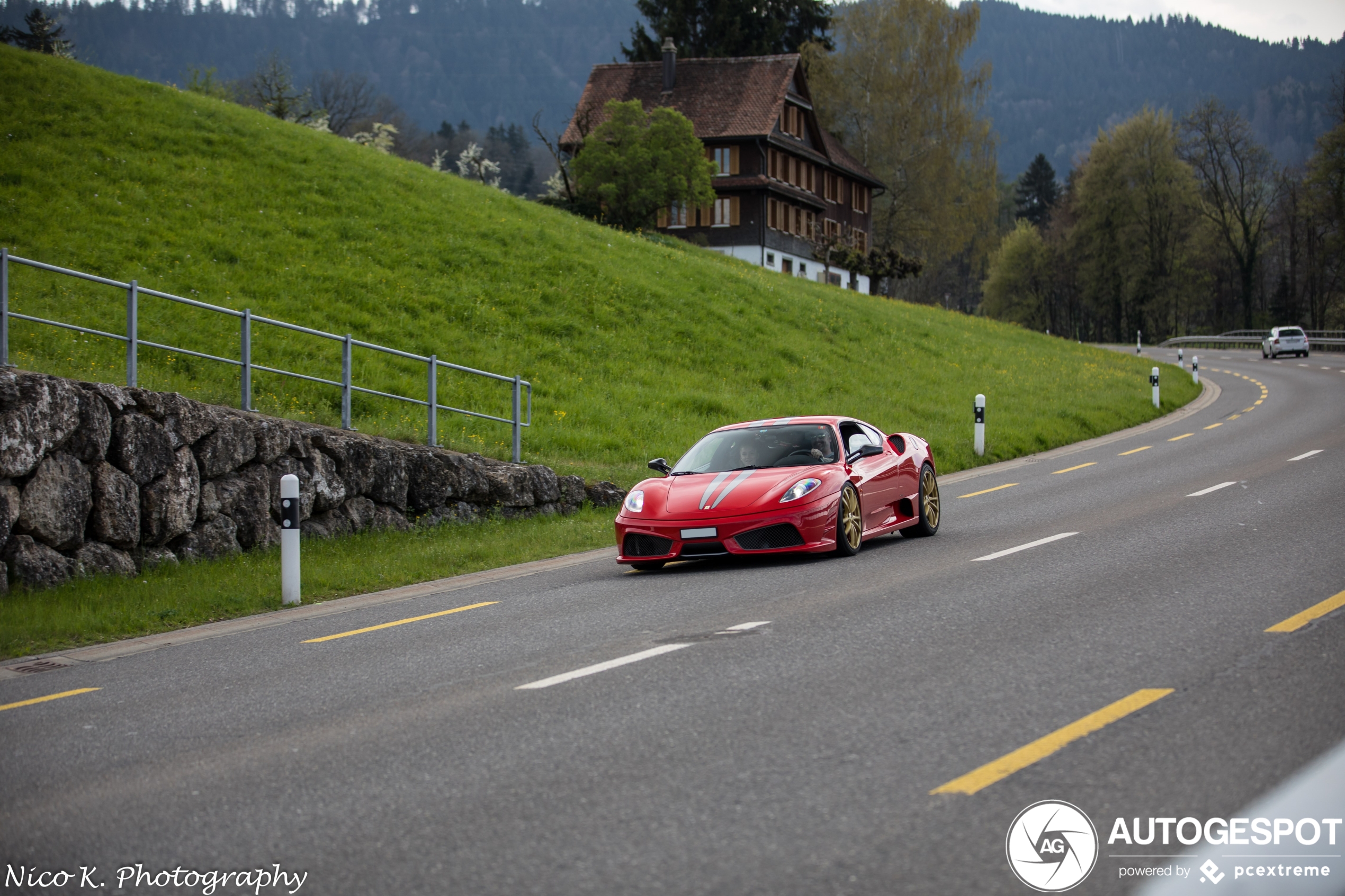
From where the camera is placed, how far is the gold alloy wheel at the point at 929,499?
1344 cm

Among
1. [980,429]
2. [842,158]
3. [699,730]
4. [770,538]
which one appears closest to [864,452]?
[770,538]

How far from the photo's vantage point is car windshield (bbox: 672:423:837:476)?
41.0ft

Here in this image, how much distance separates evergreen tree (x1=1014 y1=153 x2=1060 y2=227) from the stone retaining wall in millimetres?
122059

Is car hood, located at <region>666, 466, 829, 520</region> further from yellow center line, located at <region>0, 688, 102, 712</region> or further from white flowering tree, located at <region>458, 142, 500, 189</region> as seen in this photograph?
white flowering tree, located at <region>458, 142, 500, 189</region>

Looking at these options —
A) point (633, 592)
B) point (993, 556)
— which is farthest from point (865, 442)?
point (633, 592)

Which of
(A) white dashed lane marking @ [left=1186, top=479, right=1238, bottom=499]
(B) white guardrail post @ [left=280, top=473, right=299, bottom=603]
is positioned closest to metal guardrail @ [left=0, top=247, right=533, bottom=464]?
(B) white guardrail post @ [left=280, top=473, right=299, bottom=603]

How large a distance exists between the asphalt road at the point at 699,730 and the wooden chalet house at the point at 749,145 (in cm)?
5212

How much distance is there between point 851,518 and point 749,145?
175 ft

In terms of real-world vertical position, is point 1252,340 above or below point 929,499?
above

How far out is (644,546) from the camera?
11.7 meters

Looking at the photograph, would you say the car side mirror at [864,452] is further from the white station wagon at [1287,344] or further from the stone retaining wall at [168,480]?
the white station wagon at [1287,344]

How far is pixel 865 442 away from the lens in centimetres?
1273

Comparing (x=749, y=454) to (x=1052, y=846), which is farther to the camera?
(x=749, y=454)

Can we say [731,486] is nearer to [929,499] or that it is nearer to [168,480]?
[929,499]
